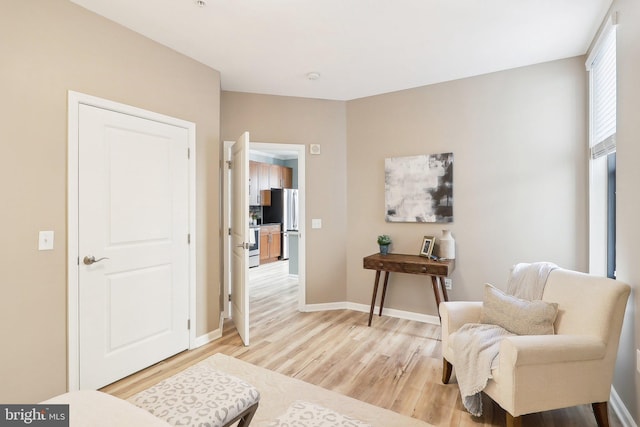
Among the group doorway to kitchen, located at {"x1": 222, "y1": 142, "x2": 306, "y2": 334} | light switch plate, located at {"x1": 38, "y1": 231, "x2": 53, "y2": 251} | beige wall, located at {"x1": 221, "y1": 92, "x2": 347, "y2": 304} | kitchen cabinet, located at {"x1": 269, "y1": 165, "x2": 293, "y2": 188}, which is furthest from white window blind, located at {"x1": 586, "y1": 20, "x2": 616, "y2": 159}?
kitchen cabinet, located at {"x1": 269, "y1": 165, "x2": 293, "y2": 188}

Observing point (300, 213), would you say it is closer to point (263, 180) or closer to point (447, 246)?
point (447, 246)

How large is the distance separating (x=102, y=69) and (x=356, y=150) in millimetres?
2743

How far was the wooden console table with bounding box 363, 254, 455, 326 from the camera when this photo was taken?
3.18m

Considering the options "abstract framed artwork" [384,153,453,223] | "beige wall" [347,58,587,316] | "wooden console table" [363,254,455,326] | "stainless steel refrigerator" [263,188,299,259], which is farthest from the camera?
"stainless steel refrigerator" [263,188,299,259]

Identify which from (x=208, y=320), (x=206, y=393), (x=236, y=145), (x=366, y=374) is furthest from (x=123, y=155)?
(x=366, y=374)

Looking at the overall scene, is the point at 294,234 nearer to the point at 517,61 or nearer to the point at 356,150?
the point at 356,150

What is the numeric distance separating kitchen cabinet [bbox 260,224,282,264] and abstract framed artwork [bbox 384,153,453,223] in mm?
4177

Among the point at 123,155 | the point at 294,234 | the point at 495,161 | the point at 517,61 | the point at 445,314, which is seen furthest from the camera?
the point at 294,234

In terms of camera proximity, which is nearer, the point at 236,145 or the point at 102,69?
the point at 102,69

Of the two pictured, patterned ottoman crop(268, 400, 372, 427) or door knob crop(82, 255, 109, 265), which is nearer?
patterned ottoman crop(268, 400, 372, 427)

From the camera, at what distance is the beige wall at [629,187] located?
1785mm

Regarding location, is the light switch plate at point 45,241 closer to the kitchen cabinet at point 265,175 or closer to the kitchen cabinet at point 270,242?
the kitchen cabinet at point 270,242

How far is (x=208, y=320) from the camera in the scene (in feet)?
10.4

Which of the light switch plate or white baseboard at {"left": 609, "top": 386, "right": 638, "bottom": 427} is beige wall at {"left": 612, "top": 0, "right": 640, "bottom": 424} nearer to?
white baseboard at {"left": 609, "top": 386, "right": 638, "bottom": 427}
